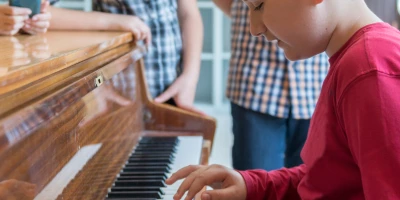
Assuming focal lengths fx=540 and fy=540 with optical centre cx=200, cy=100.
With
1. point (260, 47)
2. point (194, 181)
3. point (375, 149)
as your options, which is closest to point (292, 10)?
point (375, 149)

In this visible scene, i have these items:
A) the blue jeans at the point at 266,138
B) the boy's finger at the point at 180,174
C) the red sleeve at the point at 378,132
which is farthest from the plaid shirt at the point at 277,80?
the red sleeve at the point at 378,132

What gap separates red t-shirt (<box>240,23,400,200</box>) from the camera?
0.76 m

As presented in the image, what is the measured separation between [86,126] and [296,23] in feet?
1.56

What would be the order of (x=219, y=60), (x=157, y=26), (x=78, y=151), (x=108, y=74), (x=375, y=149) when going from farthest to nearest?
(x=219, y=60) → (x=157, y=26) → (x=108, y=74) → (x=78, y=151) → (x=375, y=149)

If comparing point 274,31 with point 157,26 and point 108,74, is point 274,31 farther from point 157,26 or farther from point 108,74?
point 157,26

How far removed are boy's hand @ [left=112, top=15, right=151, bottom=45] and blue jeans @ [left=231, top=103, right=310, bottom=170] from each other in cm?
45

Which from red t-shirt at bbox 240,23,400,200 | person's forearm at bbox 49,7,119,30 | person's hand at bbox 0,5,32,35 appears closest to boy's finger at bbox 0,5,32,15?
person's hand at bbox 0,5,32,35

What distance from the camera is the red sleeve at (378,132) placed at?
76cm

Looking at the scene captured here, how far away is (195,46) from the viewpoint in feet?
6.10

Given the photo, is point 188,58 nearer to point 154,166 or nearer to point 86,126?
point 154,166

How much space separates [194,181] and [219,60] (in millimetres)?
2714

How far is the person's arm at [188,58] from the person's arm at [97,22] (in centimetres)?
22

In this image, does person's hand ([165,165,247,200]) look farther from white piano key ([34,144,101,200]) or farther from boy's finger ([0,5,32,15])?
boy's finger ([0,5,32,15])

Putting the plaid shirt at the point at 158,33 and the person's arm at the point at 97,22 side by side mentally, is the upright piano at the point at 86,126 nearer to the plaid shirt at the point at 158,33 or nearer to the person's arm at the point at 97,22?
the person's arm at the point at 97,22
